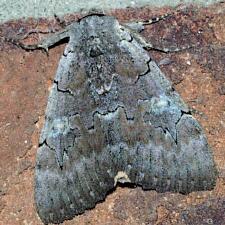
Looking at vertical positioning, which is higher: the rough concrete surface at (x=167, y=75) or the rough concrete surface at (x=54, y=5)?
the rough concrete surface at (x=54, y=5)

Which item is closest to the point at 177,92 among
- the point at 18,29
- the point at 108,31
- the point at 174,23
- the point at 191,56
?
the point at 191,56

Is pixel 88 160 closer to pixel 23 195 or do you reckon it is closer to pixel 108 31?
pixel 23 195

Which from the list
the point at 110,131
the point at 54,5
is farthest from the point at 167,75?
the point at 54,5

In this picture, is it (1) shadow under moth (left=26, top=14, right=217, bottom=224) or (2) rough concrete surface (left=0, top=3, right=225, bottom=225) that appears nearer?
(2) rough concrete surface (left=0, top=3, right=225, bottom=225)

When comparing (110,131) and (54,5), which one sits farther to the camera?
(110,131)

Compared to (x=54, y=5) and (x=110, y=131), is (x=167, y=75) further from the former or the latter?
(x=54, y=5)

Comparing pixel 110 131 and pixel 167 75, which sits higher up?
pixel 167 75
